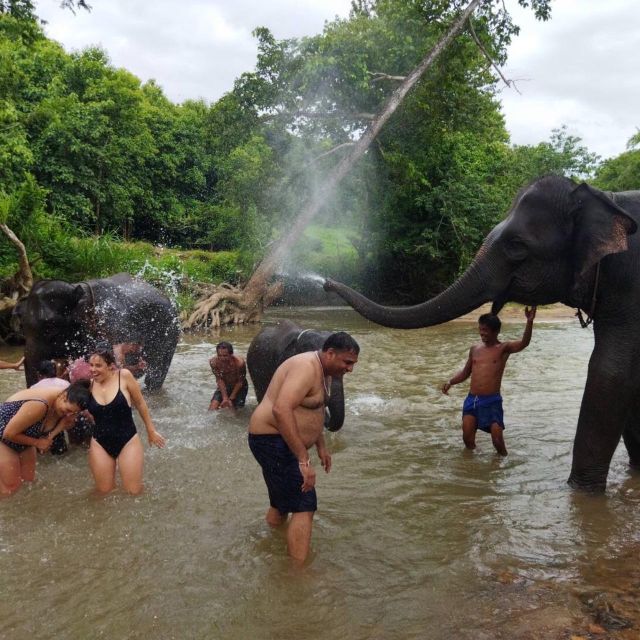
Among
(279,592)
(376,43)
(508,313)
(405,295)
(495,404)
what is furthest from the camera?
(405,295)

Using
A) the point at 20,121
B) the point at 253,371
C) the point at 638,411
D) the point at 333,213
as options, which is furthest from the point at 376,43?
the point at 638,411

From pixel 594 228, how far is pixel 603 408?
49.6 inches

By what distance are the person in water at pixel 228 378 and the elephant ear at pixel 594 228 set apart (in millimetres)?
4061

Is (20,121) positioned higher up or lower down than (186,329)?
higher up

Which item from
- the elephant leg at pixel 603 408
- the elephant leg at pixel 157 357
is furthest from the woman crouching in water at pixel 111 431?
the elephant leg at pixel 157 357

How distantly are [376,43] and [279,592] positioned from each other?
19.3 meters

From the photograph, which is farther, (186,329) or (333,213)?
(333,213)

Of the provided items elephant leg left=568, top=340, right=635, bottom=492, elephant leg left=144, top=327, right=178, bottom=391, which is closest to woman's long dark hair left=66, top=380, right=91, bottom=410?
elephant leg left=568, top=340, right=635, bottom=492

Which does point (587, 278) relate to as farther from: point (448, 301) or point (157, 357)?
point (157, 357)

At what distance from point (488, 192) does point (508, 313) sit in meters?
5.45

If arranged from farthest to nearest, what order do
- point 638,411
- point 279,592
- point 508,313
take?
point 508,313, point 638,411, point 279,592

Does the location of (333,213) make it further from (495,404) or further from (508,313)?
(495,404)

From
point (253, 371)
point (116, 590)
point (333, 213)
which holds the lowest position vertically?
point (116, 590)

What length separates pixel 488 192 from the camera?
2398 cm
